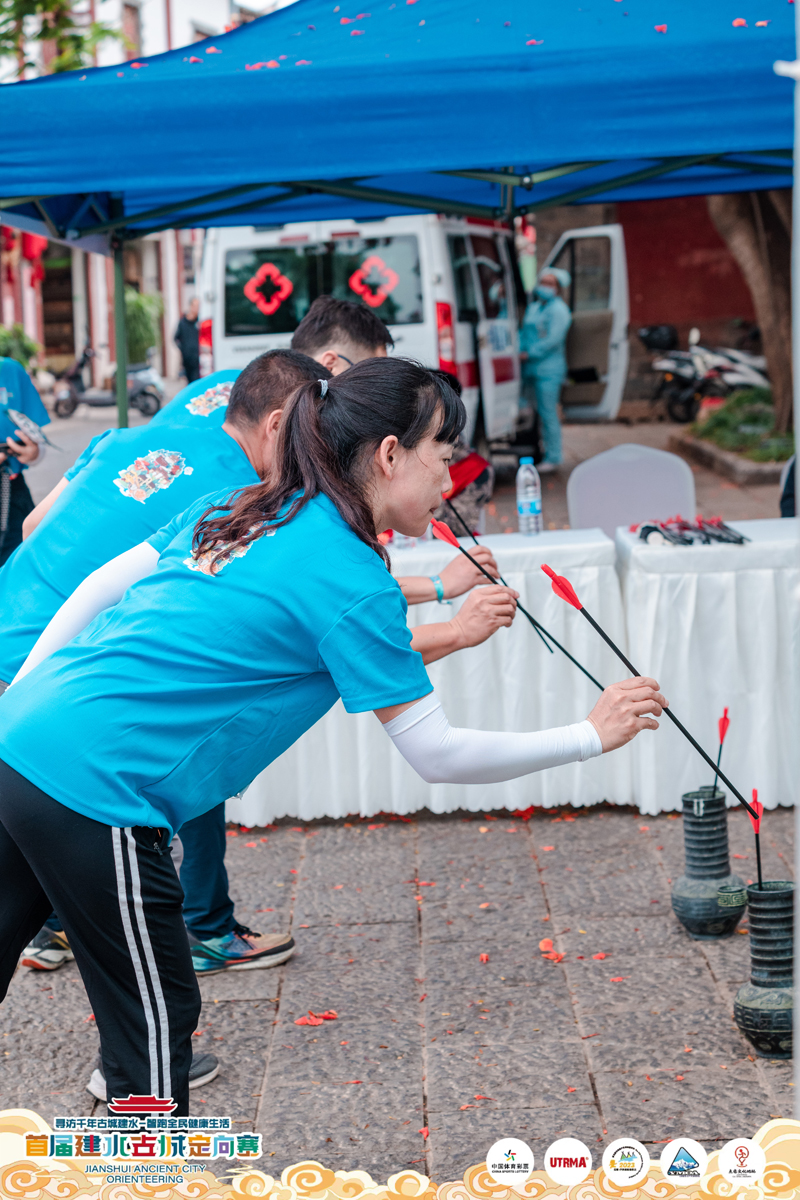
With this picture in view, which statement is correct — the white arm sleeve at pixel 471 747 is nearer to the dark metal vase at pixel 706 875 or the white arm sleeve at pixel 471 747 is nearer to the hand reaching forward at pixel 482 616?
the hand reaching forward at pixel 482 616

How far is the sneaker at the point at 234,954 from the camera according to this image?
3.48m

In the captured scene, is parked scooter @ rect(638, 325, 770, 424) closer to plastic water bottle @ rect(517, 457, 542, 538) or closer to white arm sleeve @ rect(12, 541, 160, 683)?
plastic water bottle @ rect(517, 457, 542, 538)

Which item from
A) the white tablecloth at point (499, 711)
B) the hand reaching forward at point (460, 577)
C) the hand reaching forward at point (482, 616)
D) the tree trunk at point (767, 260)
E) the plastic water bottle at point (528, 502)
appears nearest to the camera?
the hand reaching forward at point (482, 616)

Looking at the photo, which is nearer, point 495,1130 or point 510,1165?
point 510,1165

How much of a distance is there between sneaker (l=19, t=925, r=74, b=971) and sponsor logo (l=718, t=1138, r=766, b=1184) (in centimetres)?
235

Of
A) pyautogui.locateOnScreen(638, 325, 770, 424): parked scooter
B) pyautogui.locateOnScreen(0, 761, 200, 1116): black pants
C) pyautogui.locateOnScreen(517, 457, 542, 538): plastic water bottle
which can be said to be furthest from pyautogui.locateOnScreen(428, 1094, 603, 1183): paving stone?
pyautogui.locateOnScreen(638, 325, 770, 424): parked scooter

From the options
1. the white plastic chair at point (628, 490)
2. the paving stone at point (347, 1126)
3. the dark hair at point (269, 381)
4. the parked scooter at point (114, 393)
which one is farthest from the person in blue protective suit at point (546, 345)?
the paving stone at point (347, 1126)

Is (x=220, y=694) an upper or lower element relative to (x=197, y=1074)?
upper

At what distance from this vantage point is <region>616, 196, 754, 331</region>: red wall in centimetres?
1797

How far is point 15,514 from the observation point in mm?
5215

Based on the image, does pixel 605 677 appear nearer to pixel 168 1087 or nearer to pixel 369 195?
pixel 369 195

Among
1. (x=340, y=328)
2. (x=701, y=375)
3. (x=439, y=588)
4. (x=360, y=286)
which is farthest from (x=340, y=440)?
(x=701, y=375)

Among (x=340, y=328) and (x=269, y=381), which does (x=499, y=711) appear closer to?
(x=340, y=328)

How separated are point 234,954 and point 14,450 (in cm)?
253
